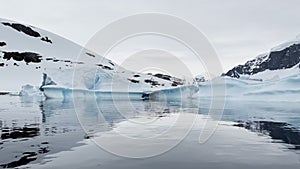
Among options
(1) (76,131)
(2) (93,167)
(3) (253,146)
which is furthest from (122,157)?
(1) (76,131)

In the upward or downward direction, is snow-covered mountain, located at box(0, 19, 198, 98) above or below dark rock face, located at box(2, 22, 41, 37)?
below

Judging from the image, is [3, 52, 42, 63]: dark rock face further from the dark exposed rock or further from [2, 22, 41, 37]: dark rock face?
[2, 22, 41, 37]: dark rock face

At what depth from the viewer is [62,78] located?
6438cm

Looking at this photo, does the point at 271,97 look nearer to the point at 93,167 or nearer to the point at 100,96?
the point at 100,96

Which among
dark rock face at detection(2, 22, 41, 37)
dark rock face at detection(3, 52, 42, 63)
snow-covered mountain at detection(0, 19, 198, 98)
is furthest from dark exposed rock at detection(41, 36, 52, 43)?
dark rock face at detection(3, 52, 42, 63)

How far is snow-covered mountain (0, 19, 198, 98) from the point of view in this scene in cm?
6262

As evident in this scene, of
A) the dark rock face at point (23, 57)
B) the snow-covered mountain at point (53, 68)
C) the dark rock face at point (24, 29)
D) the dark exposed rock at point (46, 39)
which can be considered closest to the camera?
the snow-covered mountain at point (53, 68)

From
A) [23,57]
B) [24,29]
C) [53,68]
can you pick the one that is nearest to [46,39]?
[24,29]

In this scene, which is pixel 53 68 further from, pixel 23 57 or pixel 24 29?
pixel 24 29

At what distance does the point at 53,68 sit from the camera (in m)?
103

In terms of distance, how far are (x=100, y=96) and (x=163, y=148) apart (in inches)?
2081

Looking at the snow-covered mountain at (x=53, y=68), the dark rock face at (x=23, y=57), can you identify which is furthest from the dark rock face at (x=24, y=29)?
the dark rock face at (x=23, y=57)

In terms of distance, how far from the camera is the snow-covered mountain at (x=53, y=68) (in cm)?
6262

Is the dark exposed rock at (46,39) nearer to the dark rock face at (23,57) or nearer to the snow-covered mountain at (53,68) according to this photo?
the snow-covered mountain at (53,68)
